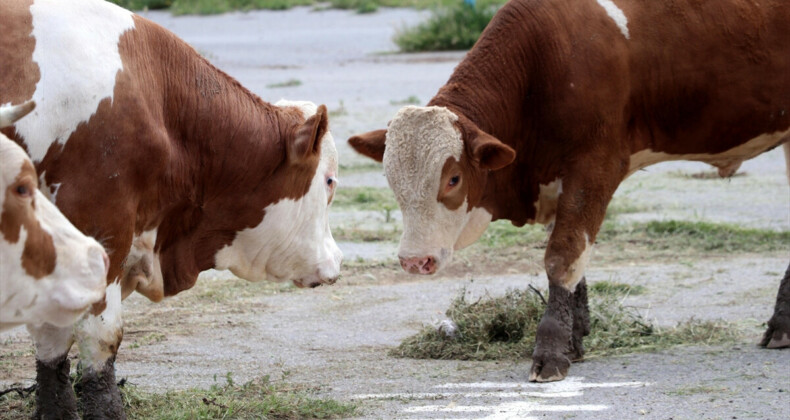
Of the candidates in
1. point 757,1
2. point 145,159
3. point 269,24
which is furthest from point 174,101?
point 269,24

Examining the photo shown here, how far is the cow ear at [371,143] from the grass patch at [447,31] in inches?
630

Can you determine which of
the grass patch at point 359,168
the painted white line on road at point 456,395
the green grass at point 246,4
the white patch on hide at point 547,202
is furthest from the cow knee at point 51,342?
the green grass at point 246,4

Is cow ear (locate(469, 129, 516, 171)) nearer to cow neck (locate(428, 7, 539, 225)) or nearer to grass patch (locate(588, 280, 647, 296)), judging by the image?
cow neck (locate(428, 7, 539, 225))

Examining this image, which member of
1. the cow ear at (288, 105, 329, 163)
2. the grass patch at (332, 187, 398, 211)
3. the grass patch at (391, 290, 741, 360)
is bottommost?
the grass patch at (332, 187, 398, 211)

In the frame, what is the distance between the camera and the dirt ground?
6133 millimetres

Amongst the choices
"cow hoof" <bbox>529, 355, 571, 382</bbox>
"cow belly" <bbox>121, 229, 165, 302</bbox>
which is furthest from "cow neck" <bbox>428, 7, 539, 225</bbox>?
"cow belly" <bbox>121, 229, 165, 302</bbox>

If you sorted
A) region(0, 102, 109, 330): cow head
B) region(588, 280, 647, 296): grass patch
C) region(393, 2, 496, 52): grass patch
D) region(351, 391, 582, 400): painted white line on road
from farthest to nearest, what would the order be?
1. region(393, 2, 496, 52): grass patch
2. region(588, 280, 647, 296): grass patch
3. region(351, 391, 582, 400): painted white line on road
4. region(0, 102, 109, 330): cow head

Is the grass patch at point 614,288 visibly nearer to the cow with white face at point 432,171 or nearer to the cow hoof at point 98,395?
the cow with white face at point 432,171

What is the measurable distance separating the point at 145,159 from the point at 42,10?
0.74 meters

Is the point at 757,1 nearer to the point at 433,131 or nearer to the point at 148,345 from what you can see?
the point at 433,131

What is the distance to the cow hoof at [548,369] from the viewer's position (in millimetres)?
6562

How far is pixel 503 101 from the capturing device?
6.93 metres

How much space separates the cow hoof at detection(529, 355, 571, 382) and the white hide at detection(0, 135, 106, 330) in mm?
2849

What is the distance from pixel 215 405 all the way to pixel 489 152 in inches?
75.9
